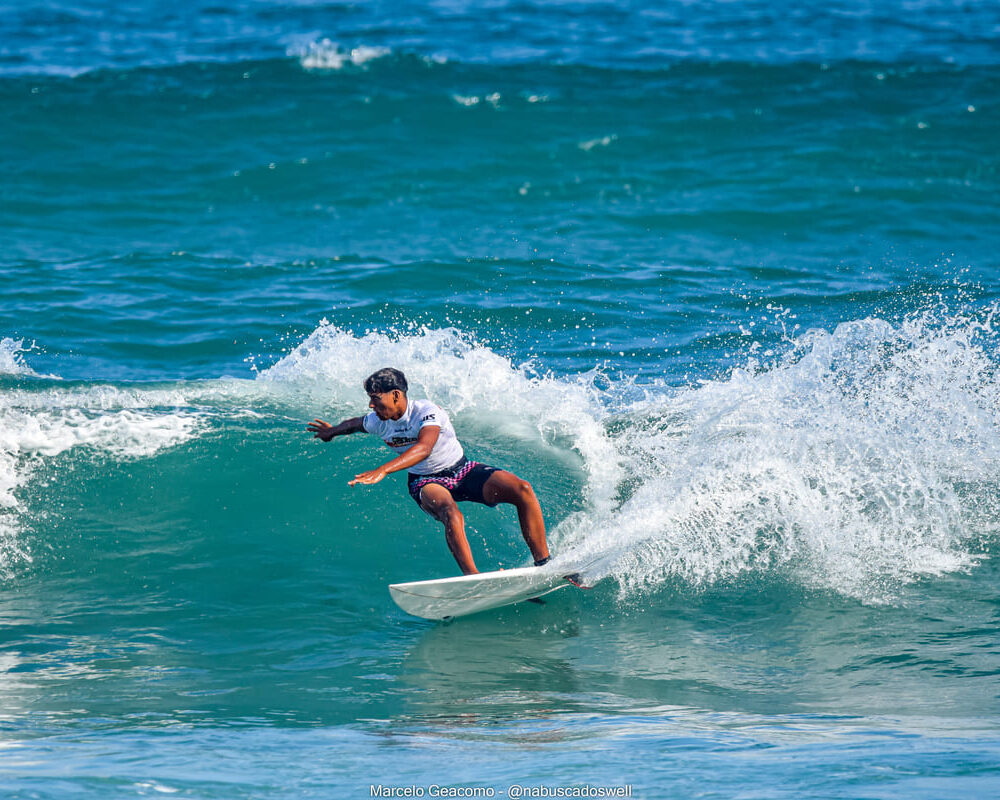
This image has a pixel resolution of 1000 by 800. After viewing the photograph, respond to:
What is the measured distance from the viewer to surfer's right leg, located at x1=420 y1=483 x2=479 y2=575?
7.19 m

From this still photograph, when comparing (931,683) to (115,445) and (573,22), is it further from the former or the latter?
(573,22)

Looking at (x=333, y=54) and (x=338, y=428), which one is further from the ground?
(x=333, y=54)

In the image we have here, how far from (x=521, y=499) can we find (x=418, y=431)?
84 centimetres

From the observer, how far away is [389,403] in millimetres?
7055

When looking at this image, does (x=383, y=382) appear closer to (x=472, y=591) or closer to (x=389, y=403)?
(x=389, y=403)

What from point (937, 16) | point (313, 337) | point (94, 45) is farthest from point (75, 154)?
point (937, 16)

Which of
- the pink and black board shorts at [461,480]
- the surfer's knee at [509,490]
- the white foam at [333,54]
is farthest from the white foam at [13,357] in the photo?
the white foam at [333,54]

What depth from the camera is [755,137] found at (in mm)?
20219

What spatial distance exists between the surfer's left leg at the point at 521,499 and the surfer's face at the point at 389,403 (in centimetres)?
82

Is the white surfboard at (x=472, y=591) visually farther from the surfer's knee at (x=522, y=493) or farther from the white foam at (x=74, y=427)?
the white foam at (x=74, y=427)

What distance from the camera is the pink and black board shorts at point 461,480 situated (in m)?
7.41

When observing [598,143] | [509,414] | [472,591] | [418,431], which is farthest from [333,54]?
[472,591]

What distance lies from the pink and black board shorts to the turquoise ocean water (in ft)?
3.15

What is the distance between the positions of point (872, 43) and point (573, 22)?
23.2 feet
